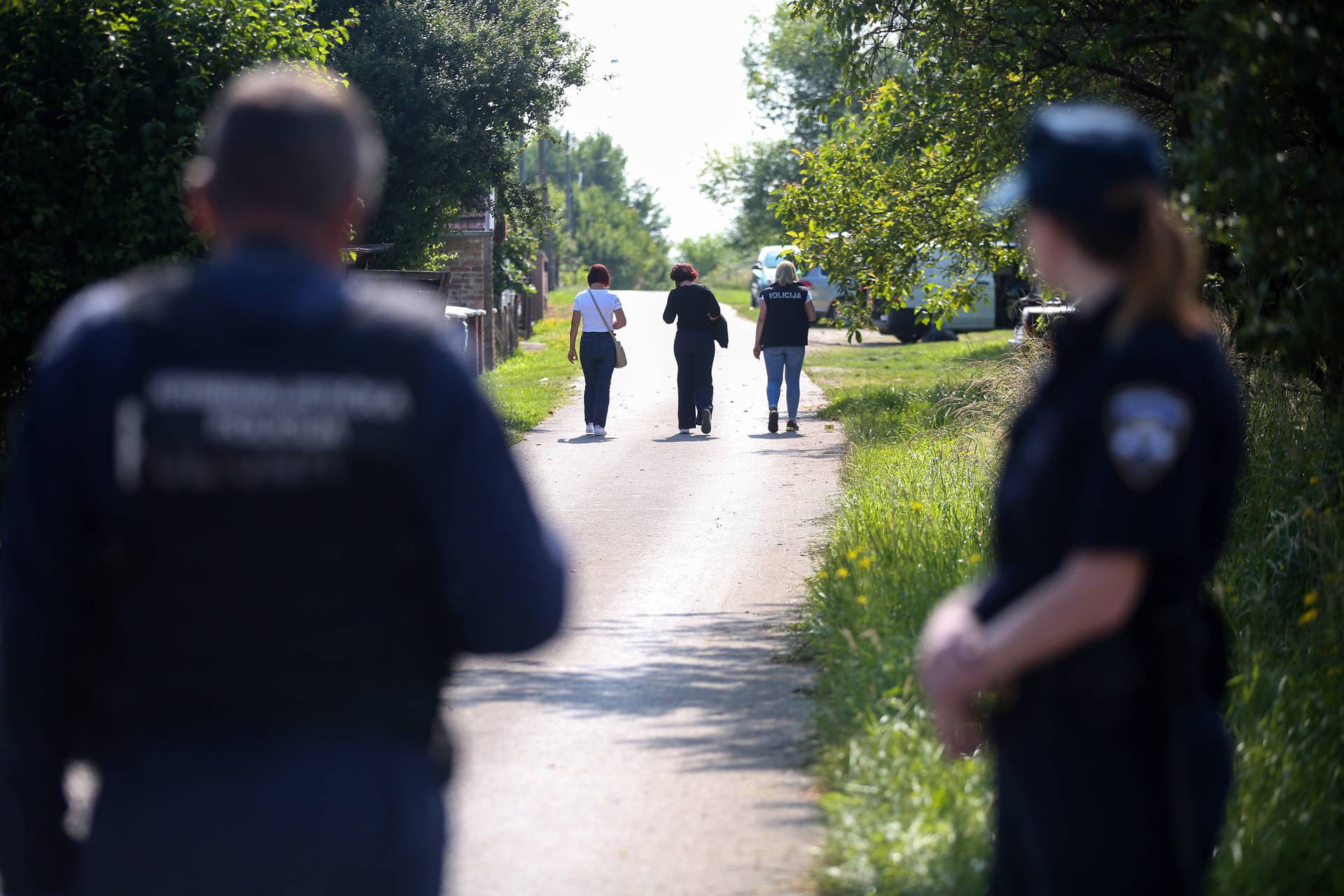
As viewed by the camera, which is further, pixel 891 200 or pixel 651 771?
pixel 891 200

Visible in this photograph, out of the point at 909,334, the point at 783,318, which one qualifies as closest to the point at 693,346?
the point at 783,318

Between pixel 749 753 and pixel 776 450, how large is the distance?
9146mm

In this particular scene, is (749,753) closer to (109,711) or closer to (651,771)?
(651,771)

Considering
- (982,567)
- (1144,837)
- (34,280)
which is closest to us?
(1144,837)

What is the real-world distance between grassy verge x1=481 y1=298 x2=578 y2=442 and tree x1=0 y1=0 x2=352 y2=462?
3.07 meters

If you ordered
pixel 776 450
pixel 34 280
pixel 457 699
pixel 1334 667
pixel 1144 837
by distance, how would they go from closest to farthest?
pixel 1144 837 → pixel 1334 667 → pixel 457 699 → pixel 34 280 → pixel 776 450

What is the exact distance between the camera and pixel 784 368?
15.8m

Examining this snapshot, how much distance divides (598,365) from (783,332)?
6.59 feet

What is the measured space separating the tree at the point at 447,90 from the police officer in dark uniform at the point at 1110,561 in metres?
18.9

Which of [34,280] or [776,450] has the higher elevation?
[34,280]

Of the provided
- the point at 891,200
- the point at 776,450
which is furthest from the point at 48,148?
the point at 891,200

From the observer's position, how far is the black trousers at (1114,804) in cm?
224

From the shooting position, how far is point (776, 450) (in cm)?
1432

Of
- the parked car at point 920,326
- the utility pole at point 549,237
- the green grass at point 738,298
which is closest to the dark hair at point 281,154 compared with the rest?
the utility pole at point 549,237
